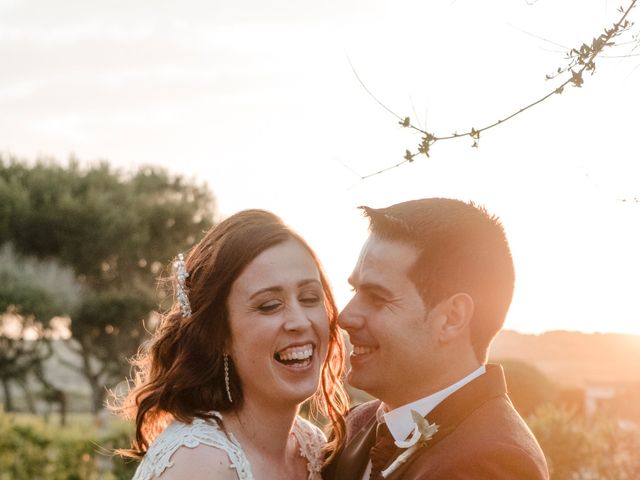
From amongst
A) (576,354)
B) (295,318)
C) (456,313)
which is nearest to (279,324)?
(295,318)

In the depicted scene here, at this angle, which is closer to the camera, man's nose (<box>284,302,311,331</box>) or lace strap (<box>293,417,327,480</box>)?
man's nose (<box>284,302,311,331</box>)

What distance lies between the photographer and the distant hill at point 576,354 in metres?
18.0

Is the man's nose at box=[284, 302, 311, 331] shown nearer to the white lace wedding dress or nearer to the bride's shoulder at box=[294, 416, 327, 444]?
the white lace wedding dress

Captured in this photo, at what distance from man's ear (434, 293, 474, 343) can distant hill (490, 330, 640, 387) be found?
46.3 ft

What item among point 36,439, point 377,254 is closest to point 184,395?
point 377,254

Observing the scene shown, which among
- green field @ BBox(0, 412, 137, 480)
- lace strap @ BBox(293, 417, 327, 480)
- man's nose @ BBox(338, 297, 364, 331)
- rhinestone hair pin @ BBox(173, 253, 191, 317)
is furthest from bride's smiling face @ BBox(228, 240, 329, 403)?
green field @ BBox(0, 412, 137, 480)

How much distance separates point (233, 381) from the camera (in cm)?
434

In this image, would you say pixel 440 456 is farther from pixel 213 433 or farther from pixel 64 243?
pixel 64 243

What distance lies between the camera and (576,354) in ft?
65.0

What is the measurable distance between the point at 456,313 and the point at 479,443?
76 cm

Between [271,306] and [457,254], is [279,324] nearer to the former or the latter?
[271,306]

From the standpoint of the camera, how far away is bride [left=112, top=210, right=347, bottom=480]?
4.09 meters

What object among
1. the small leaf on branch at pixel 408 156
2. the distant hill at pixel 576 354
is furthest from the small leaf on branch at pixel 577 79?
the distant hill at pixel 576 354

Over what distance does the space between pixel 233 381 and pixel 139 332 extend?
26.2m
